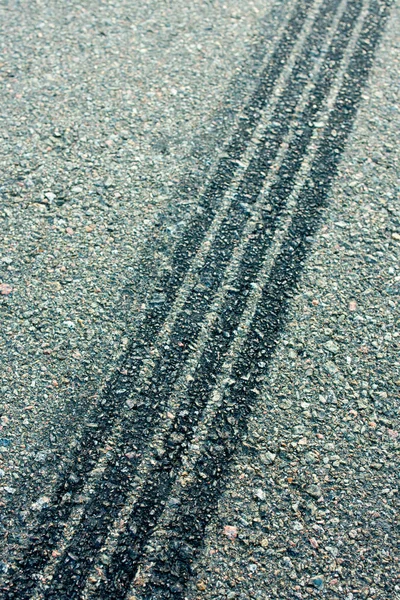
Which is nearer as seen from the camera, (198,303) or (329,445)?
(329,445)

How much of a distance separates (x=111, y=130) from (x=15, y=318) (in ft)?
5.64

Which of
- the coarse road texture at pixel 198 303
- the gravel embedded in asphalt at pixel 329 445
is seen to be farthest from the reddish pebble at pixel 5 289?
the gravel embedded in asphalt at pixel 329 445

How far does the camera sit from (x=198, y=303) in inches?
142

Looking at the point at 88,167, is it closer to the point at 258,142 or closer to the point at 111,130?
the point at 111,130

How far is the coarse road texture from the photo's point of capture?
2.85m

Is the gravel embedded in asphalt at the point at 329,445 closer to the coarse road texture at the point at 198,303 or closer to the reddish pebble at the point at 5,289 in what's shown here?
the coarse road texture at the point at 198,303

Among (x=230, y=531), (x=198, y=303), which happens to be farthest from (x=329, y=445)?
(x=198, y=303)

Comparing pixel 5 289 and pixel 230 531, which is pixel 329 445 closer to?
pixel 230 531

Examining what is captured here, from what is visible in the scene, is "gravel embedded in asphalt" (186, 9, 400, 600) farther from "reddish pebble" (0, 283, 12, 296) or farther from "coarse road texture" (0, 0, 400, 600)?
"reddish pebble" (0, 283, 12, 296)

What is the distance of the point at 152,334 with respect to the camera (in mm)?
3477

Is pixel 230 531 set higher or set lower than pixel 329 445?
lower

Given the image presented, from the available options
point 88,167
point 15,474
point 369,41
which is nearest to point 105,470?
point 15,474

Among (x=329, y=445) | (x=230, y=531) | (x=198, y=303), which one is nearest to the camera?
(x=230, y=531)

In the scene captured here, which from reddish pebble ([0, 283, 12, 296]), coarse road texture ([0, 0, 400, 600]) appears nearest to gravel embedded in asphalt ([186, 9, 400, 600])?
coarse road texture ([0, 0, 400, 600])
